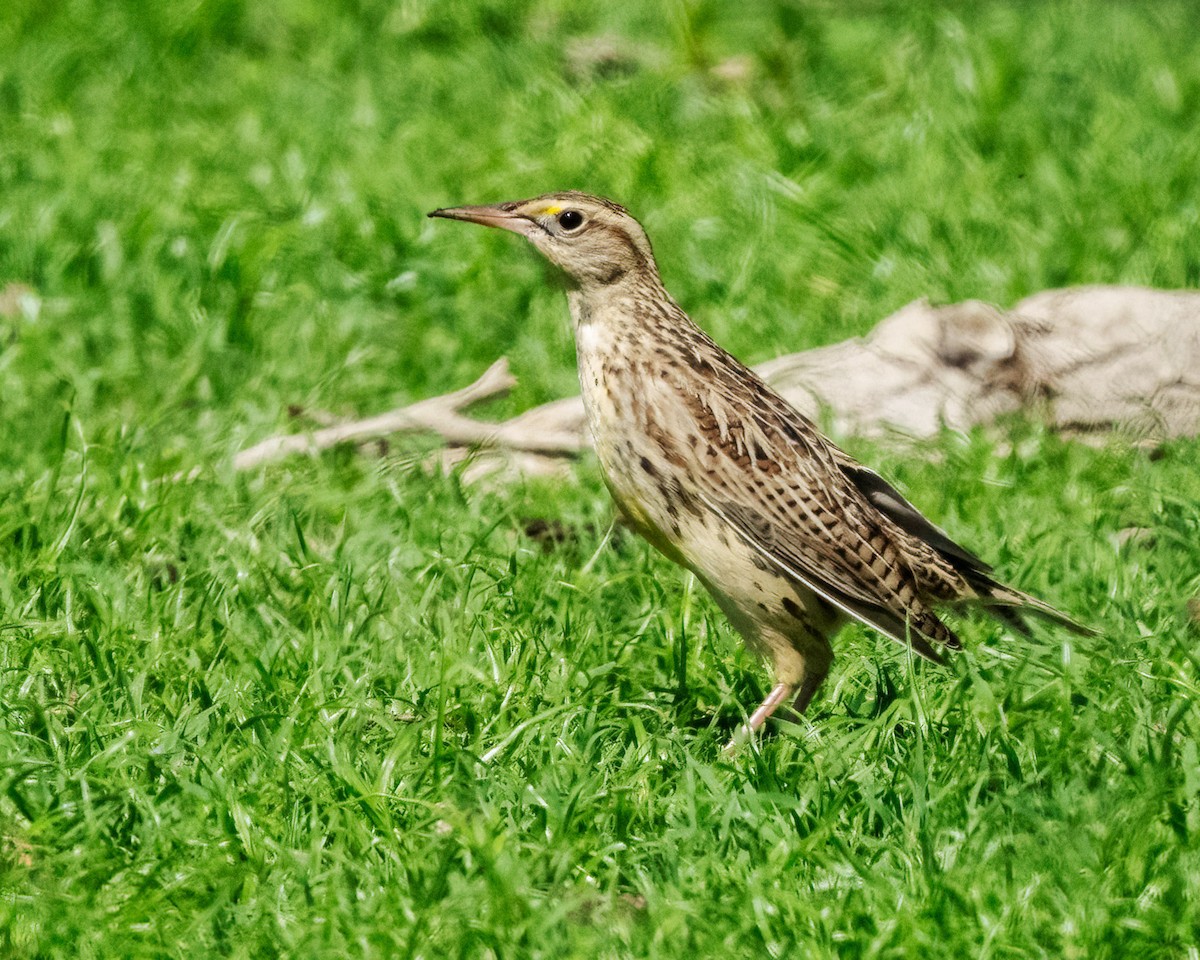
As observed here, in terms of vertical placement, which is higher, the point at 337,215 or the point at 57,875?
the point at 57,875

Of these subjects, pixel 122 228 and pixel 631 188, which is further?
pixel 631 188

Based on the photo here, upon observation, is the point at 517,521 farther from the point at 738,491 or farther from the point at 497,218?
the point at 738,491

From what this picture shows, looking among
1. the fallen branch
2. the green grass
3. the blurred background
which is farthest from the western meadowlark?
the blurred background

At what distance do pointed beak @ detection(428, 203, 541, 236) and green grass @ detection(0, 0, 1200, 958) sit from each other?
13.4 inches

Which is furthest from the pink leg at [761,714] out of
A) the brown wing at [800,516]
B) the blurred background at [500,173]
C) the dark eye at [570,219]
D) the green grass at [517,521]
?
the blurred background at [500,173]

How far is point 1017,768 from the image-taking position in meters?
5.37

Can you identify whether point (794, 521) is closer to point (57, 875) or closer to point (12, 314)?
point (57, 875)

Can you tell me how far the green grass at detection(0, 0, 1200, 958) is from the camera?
4.80m

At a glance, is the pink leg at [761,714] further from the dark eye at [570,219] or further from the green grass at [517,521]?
the dark eye at [570,219]

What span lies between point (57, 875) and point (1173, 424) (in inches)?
218

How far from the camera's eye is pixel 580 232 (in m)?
6.33

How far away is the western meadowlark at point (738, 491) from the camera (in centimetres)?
590

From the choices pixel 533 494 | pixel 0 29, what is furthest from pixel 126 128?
pixel 533 494

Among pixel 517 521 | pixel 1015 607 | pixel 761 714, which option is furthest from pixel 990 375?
pixel 761 714
